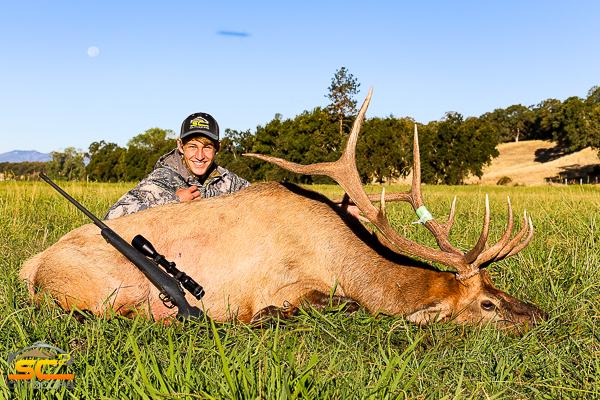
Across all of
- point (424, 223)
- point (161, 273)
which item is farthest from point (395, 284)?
point (161, 273)

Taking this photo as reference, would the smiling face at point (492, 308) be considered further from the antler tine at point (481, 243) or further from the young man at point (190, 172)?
the young man at point (190, 172)

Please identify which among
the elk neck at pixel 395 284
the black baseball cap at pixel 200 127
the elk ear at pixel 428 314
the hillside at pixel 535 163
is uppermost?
the black baseball cap at pixel 200 127

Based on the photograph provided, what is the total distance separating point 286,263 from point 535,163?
9329 cm

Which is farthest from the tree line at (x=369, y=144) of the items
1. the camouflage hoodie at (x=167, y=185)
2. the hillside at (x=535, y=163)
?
the camouflage hoodie at (x=167, y=185)

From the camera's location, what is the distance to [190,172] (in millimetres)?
6094

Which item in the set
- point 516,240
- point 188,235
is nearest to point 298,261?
point 188,235

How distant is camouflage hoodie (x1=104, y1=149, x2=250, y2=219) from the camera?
5438 millimetres

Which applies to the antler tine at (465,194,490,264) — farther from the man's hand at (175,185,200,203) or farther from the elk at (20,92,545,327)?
the man's hand at (175,185,200,203)

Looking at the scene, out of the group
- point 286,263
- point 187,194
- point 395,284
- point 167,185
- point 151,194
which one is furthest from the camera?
point 167,185

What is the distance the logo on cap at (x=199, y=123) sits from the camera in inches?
232

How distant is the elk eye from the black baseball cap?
325 cm

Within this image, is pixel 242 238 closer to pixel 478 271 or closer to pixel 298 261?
pixel 298 261

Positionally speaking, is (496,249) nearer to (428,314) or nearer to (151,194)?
(428,314)

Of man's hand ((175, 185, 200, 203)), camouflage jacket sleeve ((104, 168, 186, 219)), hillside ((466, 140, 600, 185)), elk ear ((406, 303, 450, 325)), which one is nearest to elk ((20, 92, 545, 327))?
elk ear ((406, 303, 450, 325))
